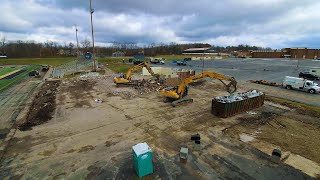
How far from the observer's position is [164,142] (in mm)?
12414

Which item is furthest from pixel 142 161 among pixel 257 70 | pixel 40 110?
pixel 257 70

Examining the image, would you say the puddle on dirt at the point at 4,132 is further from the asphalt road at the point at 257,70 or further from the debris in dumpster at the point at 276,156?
the asphalt road at the point at 257,70

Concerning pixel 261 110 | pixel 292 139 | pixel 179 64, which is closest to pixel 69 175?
pixel 292 139

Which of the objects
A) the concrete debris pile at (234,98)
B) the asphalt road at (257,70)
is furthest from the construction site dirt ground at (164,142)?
the asphalt road at (257,70)

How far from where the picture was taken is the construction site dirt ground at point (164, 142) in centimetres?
953

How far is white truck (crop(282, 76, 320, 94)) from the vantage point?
83.6 ft

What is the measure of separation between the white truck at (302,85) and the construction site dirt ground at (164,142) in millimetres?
9121

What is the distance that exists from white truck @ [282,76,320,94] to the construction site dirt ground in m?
9.12

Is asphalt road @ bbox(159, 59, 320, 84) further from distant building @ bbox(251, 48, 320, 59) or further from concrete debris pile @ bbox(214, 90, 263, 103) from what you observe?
distant building @ bbox(251, 48, 320, 59)

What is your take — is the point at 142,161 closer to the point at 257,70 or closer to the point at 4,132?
the point at 4,132

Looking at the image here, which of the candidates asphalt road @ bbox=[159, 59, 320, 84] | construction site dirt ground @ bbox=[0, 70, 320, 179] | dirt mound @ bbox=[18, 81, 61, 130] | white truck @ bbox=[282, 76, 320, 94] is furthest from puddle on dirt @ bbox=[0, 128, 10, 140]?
asphalt road @ bbox=[159, 59, 320, 84]

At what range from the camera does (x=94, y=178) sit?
899 centimetres

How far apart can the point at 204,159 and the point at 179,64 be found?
52532mm

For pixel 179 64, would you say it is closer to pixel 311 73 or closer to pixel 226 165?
pixel 311 73
